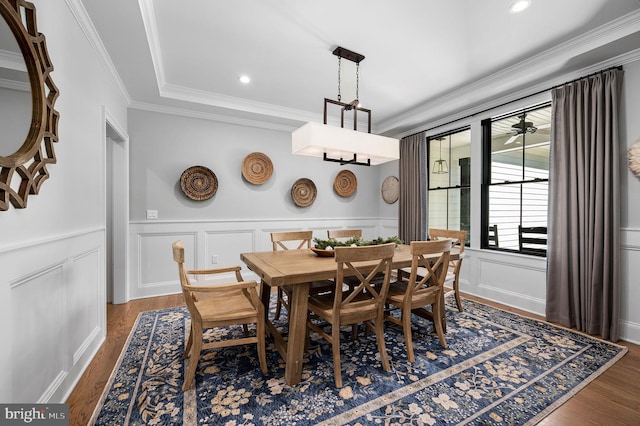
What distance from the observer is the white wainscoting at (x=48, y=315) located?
1249mm

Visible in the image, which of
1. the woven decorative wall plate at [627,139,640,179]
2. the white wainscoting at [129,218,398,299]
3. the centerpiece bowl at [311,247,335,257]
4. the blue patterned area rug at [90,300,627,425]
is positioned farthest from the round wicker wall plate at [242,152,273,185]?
the woven decorative wall plate at [627,139,640,179]

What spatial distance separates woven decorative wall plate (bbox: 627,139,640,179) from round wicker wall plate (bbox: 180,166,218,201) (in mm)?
4557

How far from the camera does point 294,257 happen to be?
2.45 meters

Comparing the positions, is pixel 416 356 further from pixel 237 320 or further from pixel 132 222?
pixel 132 222

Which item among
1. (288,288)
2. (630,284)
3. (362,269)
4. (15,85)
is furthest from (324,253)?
(630,284)

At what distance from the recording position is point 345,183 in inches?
204

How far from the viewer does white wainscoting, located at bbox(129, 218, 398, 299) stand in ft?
11.9

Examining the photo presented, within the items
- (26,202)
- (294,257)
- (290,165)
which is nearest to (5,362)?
(26,202)

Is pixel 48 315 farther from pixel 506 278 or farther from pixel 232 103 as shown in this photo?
pixel 506 278

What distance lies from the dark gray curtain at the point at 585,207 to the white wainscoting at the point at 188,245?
3384 millimetres

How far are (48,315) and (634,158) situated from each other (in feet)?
14.9

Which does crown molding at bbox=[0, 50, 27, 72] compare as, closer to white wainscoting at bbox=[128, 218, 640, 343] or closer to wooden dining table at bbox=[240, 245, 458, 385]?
wooden dining table at bbox=[240, 245, 458, 385]

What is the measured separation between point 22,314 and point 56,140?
3.04 ft

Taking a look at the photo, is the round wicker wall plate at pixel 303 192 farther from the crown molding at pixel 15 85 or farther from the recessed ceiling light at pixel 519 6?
the crown molding at pixel 15 85
